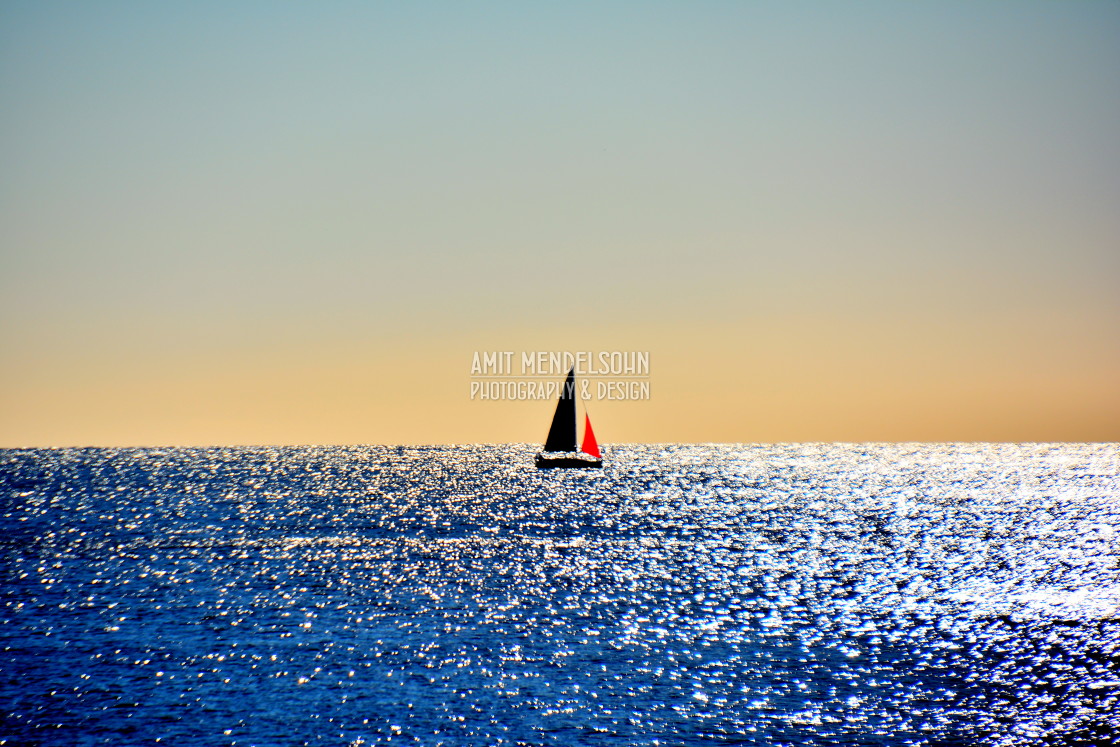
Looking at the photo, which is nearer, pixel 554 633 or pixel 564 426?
pixel 554 633

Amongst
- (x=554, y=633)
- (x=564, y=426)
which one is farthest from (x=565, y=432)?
(x=554, y=633)

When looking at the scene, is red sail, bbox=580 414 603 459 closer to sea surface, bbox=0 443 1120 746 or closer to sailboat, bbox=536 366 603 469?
sailboat, bbox=536 366 603 469

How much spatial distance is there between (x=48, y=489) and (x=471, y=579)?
117 metres

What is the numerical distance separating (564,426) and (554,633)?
69.3 m

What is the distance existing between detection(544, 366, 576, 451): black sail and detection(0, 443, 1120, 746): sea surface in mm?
18343

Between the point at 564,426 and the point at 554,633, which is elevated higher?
the point at 564,426

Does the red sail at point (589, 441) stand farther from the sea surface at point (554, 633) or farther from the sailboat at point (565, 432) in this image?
the sea surface at point (554, 633)

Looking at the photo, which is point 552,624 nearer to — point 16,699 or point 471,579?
point 471,579

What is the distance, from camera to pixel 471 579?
5628 cm

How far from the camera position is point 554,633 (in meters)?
41.2

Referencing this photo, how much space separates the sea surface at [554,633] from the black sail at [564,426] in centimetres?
1834

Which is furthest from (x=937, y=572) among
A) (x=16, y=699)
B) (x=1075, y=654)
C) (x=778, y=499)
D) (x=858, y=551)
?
(x=778, y=499)

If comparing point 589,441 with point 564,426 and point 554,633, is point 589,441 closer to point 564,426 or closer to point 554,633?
point 564,426

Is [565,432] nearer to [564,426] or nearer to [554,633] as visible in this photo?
[564,426]
